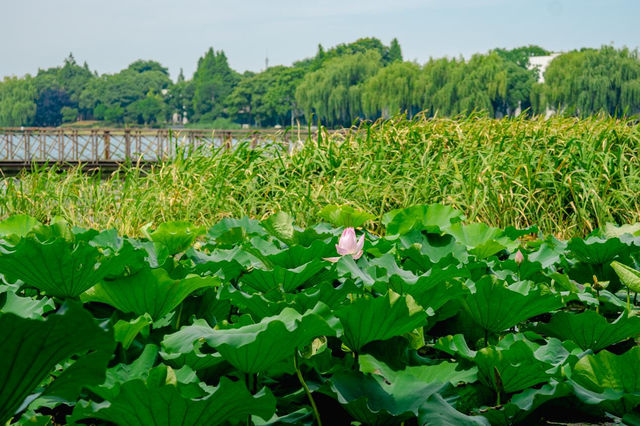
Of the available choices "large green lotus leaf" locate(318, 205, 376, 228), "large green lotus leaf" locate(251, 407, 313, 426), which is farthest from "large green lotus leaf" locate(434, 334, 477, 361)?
"large green lotus leaf" locate(318, 205, 376, 228)

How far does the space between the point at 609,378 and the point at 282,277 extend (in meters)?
0.68

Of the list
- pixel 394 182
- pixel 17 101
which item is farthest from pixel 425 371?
pixel 17 101

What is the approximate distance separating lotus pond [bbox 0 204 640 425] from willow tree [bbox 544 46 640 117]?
175 feet

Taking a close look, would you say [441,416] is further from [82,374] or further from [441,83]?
[441,83]

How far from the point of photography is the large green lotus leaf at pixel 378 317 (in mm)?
1000

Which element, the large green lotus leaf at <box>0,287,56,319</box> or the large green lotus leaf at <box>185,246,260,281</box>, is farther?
the large green lotus leaf at <box>185,246,260,281</box>

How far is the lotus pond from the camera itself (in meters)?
0.76

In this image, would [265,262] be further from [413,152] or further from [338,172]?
[413,152]

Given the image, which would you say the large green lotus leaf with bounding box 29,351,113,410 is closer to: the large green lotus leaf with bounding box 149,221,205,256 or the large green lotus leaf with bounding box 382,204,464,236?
the large green lotus leaf with bounding box 149,221,205,256

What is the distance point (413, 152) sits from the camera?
5191mm

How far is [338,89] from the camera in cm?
6819

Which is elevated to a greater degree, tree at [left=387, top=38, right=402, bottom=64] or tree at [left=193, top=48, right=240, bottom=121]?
tree at [left=387, top=38, right=402, bottom=64]

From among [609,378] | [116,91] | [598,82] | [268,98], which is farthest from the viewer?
[116,91]

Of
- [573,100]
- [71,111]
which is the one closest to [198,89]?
[71,111]
